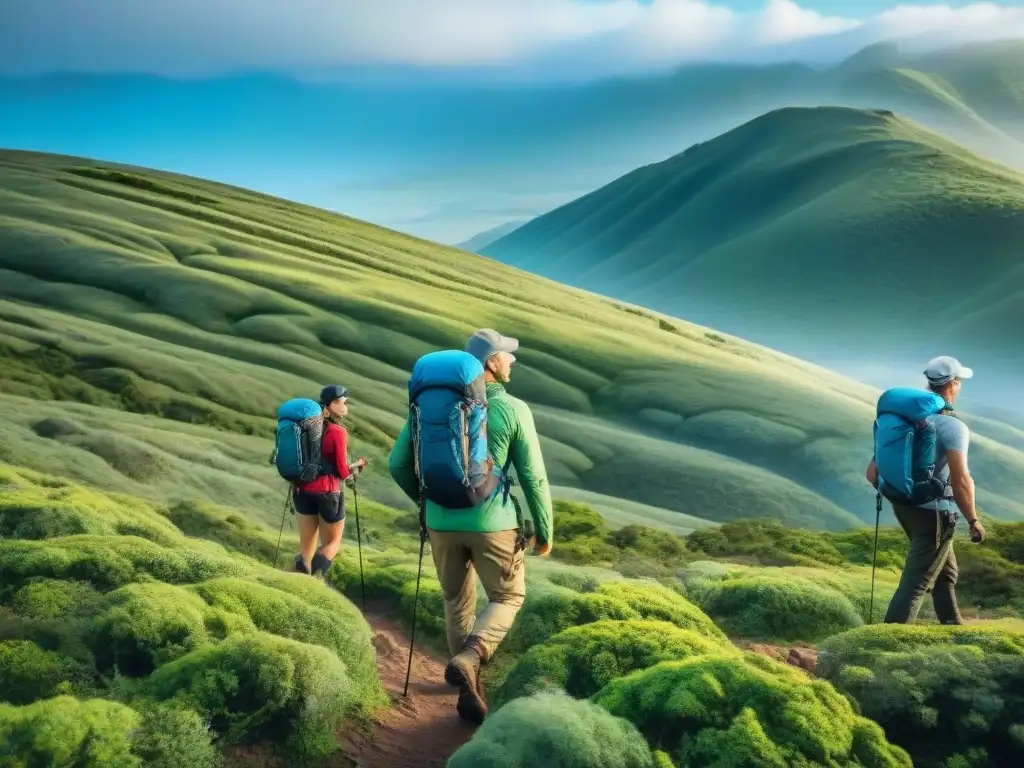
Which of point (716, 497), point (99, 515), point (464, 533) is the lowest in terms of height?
point (716, 497)

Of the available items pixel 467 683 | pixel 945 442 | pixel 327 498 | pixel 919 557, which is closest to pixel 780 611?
pixel 919 557

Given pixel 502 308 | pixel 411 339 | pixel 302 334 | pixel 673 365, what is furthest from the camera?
pixel 502 308

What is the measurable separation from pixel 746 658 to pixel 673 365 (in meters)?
115

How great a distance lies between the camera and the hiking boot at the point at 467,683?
40.9ft

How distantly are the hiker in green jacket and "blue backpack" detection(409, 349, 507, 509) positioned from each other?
0.97 feet

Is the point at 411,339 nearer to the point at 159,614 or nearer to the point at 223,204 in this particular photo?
the point at 223,204

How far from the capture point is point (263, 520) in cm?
4034

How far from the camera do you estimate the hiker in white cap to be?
1553 centimetres

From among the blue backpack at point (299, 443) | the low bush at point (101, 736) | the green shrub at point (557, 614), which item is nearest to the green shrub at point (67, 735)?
the low bush at point (101, 736)

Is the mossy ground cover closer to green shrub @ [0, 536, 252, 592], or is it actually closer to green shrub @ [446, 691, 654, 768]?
green shrub @ [0, 536, 252, 592]

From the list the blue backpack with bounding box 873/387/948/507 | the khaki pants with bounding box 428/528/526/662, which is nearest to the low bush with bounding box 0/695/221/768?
the khaki pants with bounding box 428/528/526/662

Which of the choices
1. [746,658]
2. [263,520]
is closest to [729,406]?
[263,520]

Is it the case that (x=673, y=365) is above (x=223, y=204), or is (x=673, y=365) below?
below

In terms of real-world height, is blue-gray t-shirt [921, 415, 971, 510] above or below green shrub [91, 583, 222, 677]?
above
